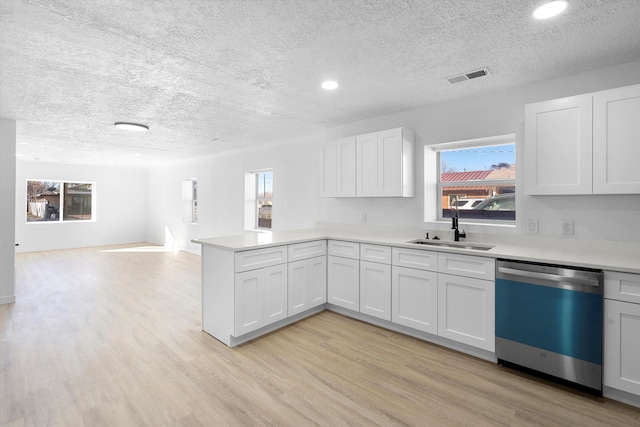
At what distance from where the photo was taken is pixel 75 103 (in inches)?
135

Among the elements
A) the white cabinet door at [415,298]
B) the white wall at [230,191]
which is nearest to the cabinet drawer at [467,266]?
the white cabinet door at [415,298]

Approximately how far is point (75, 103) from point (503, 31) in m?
4.05

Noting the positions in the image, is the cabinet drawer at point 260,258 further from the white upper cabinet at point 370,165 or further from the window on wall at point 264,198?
the window on wall at point 264,198

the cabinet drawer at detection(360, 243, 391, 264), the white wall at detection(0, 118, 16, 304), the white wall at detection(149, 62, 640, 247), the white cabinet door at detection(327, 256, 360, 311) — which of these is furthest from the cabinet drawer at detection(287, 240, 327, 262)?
the white wall at detection(0, 118, 16, 304)

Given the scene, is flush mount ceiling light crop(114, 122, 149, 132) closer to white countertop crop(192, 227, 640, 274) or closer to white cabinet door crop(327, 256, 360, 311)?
white countertop crop(192, 227, 640, 274)

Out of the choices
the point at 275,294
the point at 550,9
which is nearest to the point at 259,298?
the point at 275,294

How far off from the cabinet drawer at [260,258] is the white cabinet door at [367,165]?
47.9 inches

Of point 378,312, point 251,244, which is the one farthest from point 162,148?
point 378,312

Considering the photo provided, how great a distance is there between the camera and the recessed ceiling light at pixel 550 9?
1.75 metres

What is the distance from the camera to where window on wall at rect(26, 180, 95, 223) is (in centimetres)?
810

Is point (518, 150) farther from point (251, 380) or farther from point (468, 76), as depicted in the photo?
point (251, 380)

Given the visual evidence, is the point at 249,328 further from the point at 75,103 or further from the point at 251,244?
the point at 75,103

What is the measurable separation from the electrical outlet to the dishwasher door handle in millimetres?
767

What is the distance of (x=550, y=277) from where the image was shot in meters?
2.25
